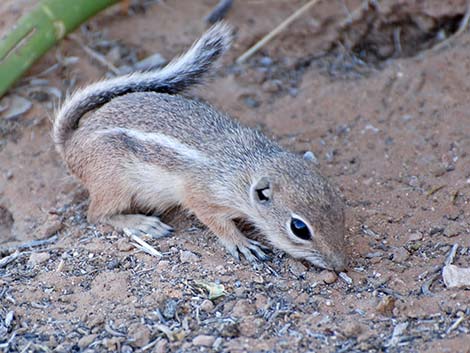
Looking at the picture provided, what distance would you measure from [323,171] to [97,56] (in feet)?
A: 7.28

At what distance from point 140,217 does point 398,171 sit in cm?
177

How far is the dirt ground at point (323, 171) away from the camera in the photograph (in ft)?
12.9

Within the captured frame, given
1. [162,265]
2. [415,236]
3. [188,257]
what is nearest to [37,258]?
[162,265]

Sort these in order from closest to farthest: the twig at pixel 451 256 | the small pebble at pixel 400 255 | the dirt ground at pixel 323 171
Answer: the dirt ground at pixel 323 171
the twig at pixel 451 256
the small pebble at pixel 400 255

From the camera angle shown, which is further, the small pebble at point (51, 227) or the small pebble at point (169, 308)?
the small pebble at point (51, 227)

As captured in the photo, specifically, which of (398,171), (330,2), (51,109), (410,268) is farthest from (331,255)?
(330,2)

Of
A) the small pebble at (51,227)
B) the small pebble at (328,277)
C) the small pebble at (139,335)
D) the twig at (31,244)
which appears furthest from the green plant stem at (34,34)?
the small pebble at (328,277)

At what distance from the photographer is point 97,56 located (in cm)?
643

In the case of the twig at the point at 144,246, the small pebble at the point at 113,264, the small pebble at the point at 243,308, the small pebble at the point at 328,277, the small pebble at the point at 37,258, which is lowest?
the small pebble at the point at 328,277

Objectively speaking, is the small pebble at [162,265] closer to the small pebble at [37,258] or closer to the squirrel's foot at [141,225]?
the squirrel's foot at [141,225]

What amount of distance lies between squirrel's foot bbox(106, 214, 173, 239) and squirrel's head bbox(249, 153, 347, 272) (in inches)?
25.0

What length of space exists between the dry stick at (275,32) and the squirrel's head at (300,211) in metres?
2.09

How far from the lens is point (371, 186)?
521 centimetres

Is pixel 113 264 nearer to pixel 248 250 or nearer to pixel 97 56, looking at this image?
pixel 248 250
